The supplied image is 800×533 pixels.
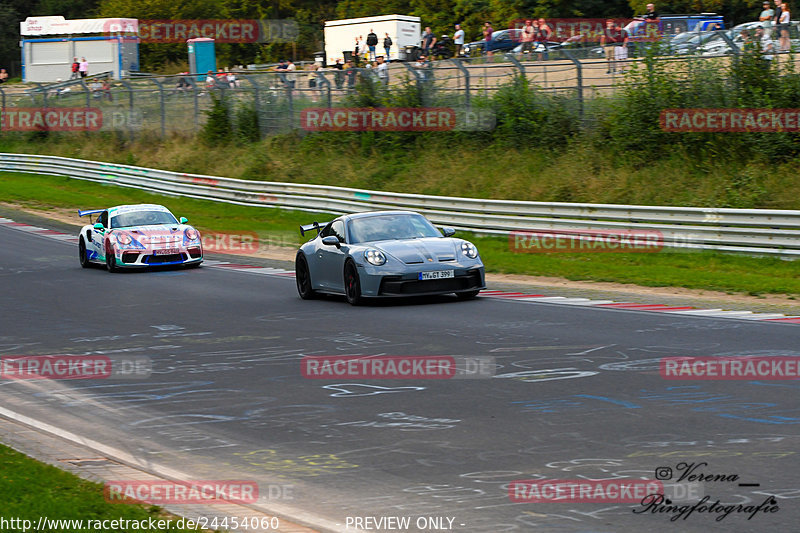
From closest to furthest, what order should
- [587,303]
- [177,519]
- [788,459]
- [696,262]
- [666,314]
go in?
[177,519]
[788,459]
[666,314]
[587,303]
[696,262]

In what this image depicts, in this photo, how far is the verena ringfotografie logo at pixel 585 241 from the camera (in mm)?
21875

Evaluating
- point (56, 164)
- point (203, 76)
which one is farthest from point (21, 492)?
point (56, 164)

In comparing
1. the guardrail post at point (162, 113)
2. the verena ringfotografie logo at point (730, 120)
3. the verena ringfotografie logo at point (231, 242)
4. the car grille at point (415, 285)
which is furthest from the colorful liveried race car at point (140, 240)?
the guardrail post at point (162, 113)

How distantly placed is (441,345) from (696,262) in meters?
10.3

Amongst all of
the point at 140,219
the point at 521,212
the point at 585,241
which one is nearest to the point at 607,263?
the point at 585,241

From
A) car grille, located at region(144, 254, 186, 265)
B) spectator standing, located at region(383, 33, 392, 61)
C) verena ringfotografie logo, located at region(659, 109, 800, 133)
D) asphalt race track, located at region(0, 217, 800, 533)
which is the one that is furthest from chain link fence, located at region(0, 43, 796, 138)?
asphalt race track, located at region(0, 217, 800, 533)

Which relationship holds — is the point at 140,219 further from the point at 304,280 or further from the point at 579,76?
the point at 579,76

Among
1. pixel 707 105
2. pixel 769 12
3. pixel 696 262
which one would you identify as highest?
pixel 769 12

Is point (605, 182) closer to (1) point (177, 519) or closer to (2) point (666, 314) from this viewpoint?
(2) point (666, 314)

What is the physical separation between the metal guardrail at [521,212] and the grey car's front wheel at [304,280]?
823 cm

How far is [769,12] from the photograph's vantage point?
27.8 meters

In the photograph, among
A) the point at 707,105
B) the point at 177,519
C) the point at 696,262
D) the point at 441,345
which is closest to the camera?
the point at 177,519

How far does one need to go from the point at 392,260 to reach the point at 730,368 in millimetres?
6151

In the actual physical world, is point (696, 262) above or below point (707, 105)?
below
